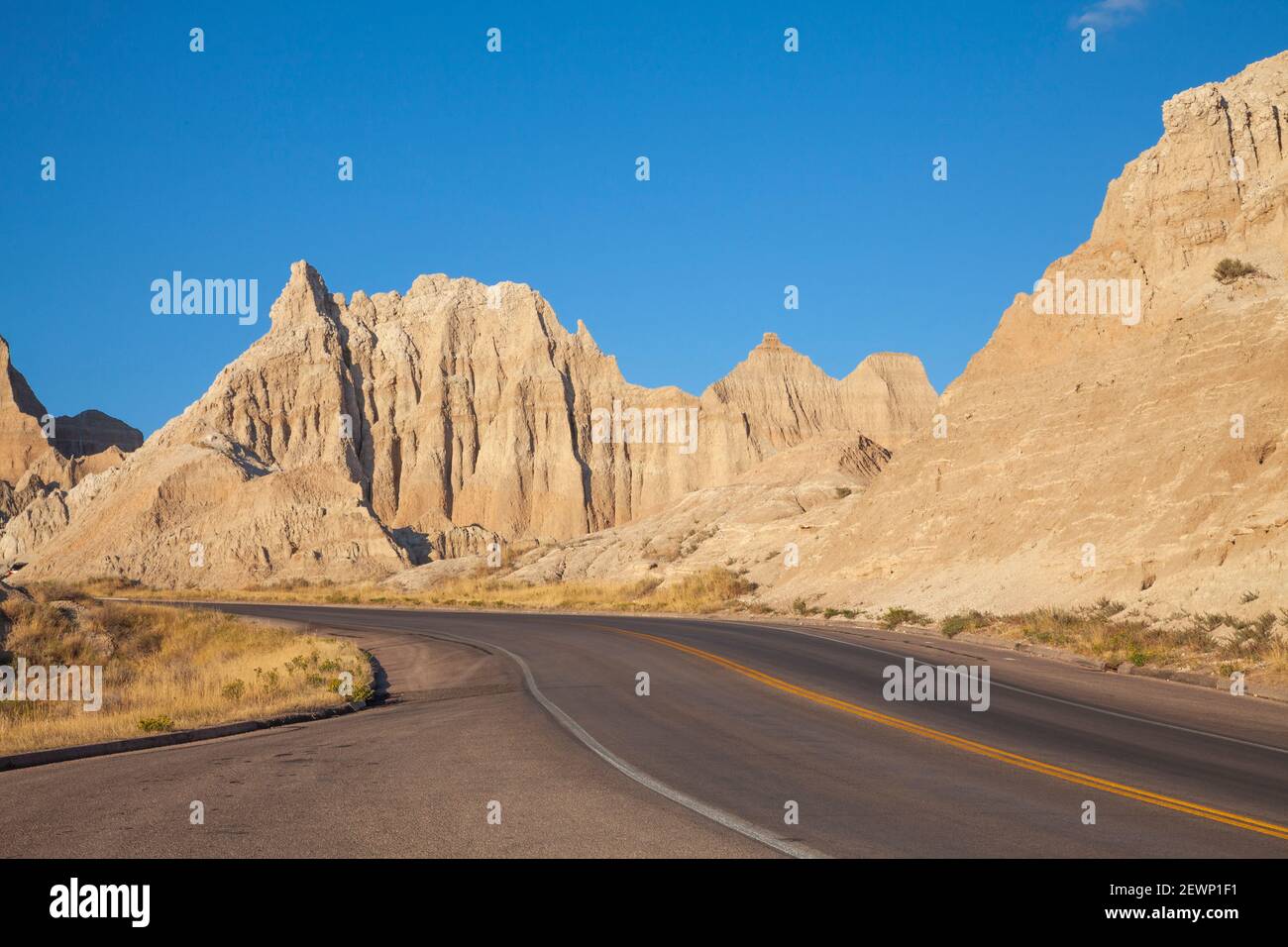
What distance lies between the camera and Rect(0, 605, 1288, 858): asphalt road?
22.9 feet

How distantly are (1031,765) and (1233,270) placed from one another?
28195mm

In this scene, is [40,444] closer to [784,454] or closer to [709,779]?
[784,454]

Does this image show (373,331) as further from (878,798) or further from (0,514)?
(878,798)

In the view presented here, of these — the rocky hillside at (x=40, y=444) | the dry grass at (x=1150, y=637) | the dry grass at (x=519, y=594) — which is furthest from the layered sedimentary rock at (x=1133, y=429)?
the rocky hillside at (x=40, y=444)

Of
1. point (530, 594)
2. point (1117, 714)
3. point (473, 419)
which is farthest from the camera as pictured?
point (473, 419)

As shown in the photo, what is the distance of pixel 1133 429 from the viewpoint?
3228cm

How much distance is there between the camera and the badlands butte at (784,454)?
2952cm

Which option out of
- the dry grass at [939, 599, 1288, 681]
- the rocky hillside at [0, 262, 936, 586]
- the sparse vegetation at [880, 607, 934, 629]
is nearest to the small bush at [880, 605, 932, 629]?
the sparse vegetation at [880, 607, 934, 629]

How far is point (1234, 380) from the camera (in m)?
29.2

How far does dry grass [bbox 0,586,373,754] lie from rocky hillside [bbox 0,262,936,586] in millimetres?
53572

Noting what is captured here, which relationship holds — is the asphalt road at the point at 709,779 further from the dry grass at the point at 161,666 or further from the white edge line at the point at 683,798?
the dry grass at the point at 161,666

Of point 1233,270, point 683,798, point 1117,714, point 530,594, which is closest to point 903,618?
point 1233,270

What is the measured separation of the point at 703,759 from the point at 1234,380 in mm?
25421

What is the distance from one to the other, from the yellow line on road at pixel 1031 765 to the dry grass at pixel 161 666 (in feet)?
22.8
